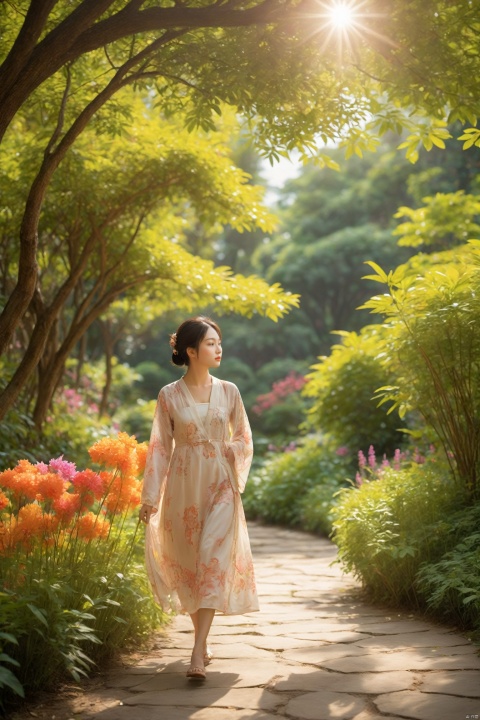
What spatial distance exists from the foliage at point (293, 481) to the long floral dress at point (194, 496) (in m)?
6.63

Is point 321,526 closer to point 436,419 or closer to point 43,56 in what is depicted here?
point 436,419

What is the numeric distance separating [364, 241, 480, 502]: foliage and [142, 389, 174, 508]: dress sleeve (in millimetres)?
1961

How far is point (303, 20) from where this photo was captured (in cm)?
447

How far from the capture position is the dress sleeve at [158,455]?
14.0 ft

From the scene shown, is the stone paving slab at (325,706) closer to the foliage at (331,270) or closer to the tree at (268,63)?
the tree at (268,63)

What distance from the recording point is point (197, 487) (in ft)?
14.1

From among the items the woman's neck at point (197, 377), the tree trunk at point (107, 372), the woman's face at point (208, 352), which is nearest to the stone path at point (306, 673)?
the woman's neck at point (197, 377)

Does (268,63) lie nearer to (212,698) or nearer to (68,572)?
(68,572)

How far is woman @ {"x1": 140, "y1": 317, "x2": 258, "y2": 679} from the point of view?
421 cm

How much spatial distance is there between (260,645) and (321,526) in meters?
5.65

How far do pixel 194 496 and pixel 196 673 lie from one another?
89cm

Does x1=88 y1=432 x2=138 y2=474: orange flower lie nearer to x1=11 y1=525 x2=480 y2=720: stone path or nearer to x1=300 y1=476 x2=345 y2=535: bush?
x1=11 y1=525 x2=480 y2=720: stone path

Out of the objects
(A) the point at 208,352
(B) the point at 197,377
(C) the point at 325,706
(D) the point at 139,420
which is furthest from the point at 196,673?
(D) the point at 139,420

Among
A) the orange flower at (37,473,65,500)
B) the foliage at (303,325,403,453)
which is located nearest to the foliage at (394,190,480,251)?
the foliage at (303,325,403,453)
